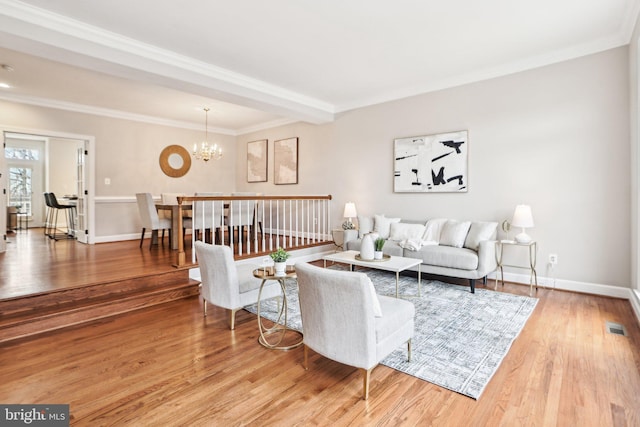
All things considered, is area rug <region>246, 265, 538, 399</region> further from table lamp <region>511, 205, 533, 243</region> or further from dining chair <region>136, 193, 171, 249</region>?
dining chair <region>136, 193, 171, 249</region>

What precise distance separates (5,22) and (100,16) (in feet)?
2.41

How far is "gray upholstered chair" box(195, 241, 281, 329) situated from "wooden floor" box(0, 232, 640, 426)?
8.9 inches

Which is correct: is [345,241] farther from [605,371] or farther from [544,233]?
[605,371]

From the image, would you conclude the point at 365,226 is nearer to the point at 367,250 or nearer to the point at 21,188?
the point at 367,250

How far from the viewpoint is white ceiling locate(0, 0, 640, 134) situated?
3041 millimetres

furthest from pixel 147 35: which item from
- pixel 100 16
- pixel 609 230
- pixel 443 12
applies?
pixel 609 230

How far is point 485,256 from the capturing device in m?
3.92

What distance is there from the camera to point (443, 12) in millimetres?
3135

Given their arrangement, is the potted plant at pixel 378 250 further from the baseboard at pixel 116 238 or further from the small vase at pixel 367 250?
the baseboard at pixel 116 238

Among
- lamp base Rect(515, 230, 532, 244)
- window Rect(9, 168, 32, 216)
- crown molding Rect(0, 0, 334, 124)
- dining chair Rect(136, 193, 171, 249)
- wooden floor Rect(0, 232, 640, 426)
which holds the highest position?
crown molding Rect(0, 0, 334, 124)

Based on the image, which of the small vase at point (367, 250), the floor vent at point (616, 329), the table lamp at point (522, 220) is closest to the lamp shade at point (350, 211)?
the small vase at point (367, 250)

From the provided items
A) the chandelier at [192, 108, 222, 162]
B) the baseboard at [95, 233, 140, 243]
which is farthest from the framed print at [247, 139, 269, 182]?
the baseboard at [95, 233, 140, 243]

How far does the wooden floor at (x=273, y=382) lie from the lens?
178 cm

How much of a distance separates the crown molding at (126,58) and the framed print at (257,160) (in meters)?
2.43
